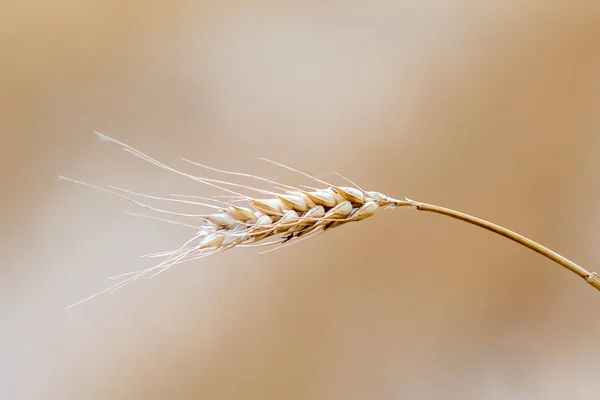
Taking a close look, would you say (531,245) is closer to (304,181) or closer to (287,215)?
(287,215)

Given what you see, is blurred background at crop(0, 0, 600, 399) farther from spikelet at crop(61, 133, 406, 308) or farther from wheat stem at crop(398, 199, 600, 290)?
wheat stem at crop(398, 199, 600, 290)

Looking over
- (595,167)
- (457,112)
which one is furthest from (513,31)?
(595,167)

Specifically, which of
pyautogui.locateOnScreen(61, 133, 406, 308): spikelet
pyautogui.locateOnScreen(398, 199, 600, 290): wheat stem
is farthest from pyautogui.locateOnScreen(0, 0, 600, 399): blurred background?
pyautogui.locateOnScreen(398, 199, 600, 290): wheat stem

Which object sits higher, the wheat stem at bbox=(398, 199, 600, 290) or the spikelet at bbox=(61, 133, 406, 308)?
the spikelet at bbox=(61, 133, 406, 308)

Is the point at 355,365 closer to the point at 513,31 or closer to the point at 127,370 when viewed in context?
the point at 127,370

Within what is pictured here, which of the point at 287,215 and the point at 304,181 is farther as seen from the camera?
the point at 304,181

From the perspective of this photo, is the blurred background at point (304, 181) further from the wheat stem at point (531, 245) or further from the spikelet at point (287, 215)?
the wheat stem at point (531, 245)

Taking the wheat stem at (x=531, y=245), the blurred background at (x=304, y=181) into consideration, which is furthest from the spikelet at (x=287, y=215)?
the blurred background at (x=304, y=181)

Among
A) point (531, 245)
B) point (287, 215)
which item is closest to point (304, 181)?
point (287, 215)
